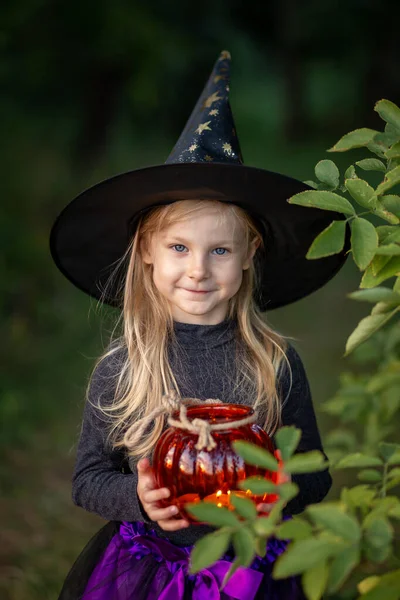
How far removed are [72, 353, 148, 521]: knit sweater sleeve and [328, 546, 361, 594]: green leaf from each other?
713mm

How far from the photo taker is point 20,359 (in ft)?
14.1

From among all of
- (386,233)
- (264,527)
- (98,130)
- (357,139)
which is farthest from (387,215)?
(98,130)

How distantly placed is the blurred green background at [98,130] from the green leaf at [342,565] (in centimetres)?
215

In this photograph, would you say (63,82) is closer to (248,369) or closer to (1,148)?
(1,148)

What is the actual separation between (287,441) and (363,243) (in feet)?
1.15

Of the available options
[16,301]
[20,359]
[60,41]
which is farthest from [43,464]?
[60,41]

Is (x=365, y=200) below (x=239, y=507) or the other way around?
the other way around

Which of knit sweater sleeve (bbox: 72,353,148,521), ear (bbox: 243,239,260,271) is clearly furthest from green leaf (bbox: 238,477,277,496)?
ear (bbox: 243,239,260,271)

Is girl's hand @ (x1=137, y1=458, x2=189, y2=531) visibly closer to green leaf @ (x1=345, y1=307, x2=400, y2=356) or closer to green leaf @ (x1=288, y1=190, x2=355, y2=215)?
green leaf @ (x1=345, y1=307, x2=400, y2=356)

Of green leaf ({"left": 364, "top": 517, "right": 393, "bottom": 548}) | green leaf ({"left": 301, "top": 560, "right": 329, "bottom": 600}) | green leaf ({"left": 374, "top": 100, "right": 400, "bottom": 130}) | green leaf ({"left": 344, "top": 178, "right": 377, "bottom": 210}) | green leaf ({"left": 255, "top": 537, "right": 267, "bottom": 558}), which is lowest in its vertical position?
green leaf ({"left": 301, "top": 560, "right": 329, "bottom": 600})

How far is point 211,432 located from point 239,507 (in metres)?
0.37

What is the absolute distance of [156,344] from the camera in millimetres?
1809

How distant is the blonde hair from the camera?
1741 millimetres

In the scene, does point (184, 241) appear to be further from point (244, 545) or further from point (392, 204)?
Answer: point (244, 545)
